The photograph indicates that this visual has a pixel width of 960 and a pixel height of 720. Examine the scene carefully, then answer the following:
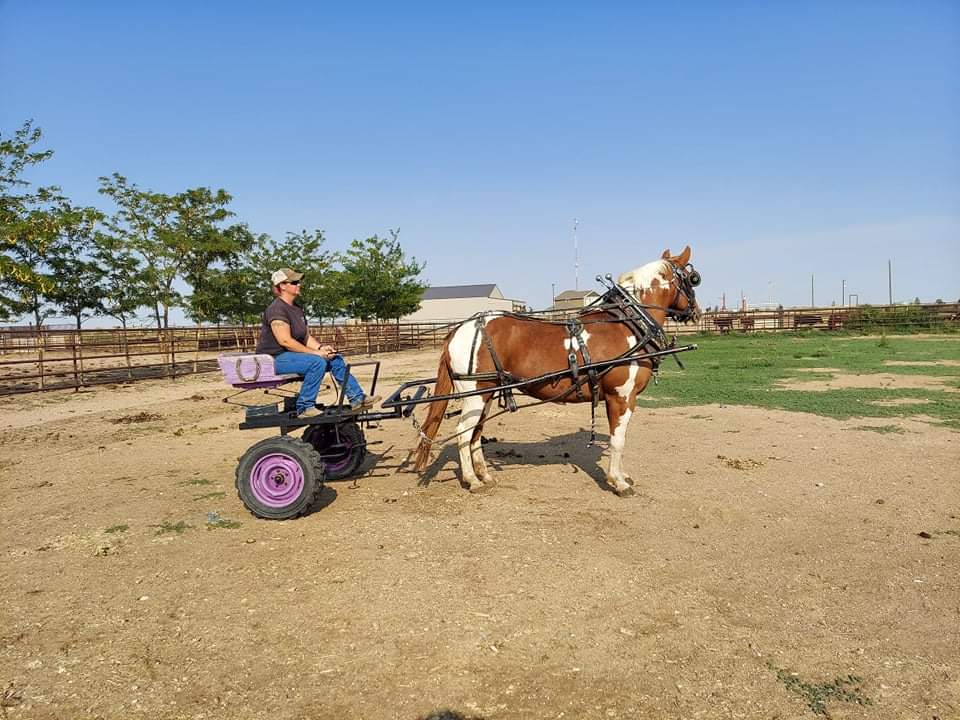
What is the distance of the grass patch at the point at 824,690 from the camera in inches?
102

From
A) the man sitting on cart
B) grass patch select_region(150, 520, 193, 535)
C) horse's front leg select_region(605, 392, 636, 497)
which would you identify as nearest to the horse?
horse's front leg select_region(605, 392, 636, 497)

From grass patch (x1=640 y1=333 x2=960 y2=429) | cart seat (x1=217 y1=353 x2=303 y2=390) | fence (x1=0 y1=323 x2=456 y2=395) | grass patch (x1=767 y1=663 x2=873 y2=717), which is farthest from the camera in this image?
fence (x1=0 y1=323 x2=456 y2=395)

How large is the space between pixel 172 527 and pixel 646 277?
5459 mm

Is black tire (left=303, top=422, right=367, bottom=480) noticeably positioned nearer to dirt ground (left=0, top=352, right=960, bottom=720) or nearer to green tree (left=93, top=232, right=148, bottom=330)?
dirt ground (left=0, top=352, right=960, bottom=720)

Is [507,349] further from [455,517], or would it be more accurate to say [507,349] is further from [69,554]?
[69,554]

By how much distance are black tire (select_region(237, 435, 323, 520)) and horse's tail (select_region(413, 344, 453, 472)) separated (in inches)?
45.6

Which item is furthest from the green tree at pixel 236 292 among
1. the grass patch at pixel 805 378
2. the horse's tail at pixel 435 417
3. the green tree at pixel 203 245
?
the horse's tail at pixel 435 417

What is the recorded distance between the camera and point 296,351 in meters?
5.32

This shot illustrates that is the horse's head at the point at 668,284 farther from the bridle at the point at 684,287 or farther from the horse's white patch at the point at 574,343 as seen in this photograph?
the horse's white patch at the point at 574,343

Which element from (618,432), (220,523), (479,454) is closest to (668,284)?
(618,432)

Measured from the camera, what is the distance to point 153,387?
16.9m

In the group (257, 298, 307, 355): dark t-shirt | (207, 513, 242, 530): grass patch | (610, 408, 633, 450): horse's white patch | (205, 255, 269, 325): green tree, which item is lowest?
(207, 513, 242, 530): grass patch

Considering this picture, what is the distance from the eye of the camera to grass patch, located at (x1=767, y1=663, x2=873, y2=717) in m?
2.58

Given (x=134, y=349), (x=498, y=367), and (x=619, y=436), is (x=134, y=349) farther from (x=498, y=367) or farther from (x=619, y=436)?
(x=619, y=436)
